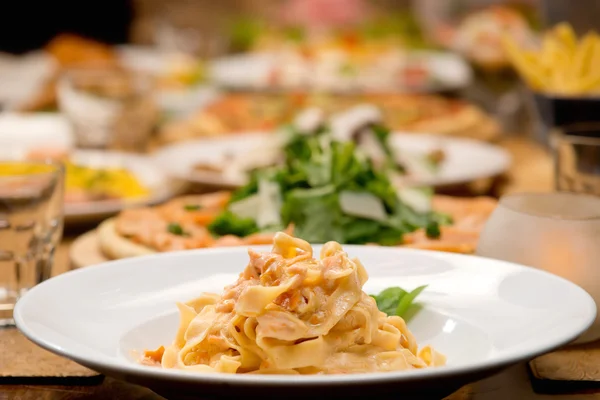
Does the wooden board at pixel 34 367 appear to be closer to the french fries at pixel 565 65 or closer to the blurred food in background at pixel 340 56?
the french fries at pixel 565 65

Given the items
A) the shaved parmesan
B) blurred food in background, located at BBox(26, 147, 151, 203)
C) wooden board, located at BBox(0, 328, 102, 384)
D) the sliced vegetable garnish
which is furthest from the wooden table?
blurred food in background, located at BBox(26, 147, 151, 203)

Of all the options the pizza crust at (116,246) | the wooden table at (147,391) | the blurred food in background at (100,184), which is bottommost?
the blurred food in background at (100,184)

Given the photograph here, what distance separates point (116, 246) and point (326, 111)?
2174 mm

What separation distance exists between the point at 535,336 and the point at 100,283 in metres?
0.61

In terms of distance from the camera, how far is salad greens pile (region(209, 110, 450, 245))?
70.5 inches

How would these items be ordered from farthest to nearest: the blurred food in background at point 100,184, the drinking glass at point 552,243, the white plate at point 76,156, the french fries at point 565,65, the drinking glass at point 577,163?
the french fries at point 565,65 < the blurred food in background at point 100,184 < the white plate at point 76,156 < the drinking glass at point 577,163 < the drinking glass at point 552,243

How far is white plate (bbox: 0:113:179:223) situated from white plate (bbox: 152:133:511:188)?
0.17ft

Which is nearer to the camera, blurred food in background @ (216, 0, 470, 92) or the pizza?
the pizza

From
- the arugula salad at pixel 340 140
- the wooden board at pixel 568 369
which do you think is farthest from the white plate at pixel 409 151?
the wooden board at pixel 568 369

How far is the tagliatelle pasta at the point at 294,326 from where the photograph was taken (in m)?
1.06

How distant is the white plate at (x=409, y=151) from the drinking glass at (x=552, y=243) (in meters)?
0.94

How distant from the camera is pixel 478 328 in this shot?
1220 millimetres

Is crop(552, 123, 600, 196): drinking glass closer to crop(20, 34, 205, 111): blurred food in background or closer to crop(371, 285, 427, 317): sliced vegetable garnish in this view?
crop(371, 285, 427, 317): sliced vegetable garnish

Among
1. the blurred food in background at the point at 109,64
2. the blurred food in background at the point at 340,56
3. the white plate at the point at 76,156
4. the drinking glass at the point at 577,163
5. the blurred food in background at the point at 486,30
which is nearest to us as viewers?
the drinking glass at the point at 577,163
